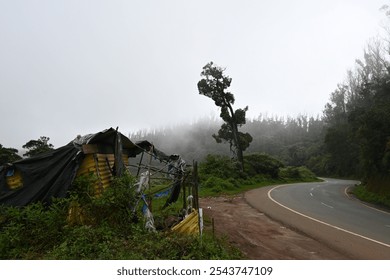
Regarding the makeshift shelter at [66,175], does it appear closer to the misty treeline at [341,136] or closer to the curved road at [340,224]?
the curved road at [340,224]

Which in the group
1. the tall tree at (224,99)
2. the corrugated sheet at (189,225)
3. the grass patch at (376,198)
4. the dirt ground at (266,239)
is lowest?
the grass patch at (376,198)

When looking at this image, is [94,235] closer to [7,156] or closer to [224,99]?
[7,156]

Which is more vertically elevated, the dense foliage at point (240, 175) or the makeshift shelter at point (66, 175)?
the makeshift shelter at point (66, 175)

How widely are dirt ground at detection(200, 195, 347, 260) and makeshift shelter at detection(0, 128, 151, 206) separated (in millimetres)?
4990

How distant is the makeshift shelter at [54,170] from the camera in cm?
834

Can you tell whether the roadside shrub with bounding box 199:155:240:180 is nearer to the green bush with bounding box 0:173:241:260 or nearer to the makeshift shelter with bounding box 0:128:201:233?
the makeshift shelter with bounding box 0:128:201:233

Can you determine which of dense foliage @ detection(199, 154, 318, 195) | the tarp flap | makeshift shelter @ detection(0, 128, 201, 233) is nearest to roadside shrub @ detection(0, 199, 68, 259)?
makeshift shelter @ detection(0, 128, 201, 233)

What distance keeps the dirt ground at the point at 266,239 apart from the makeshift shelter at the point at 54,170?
4990 millimetres

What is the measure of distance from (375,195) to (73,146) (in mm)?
23044

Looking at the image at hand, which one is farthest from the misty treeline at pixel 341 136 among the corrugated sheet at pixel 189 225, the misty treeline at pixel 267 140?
the corrugated sheet at pixel 189 225

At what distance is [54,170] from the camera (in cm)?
850

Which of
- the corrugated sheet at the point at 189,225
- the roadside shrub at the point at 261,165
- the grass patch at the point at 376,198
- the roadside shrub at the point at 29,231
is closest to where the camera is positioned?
the roadside shrub at the point at 29,231
